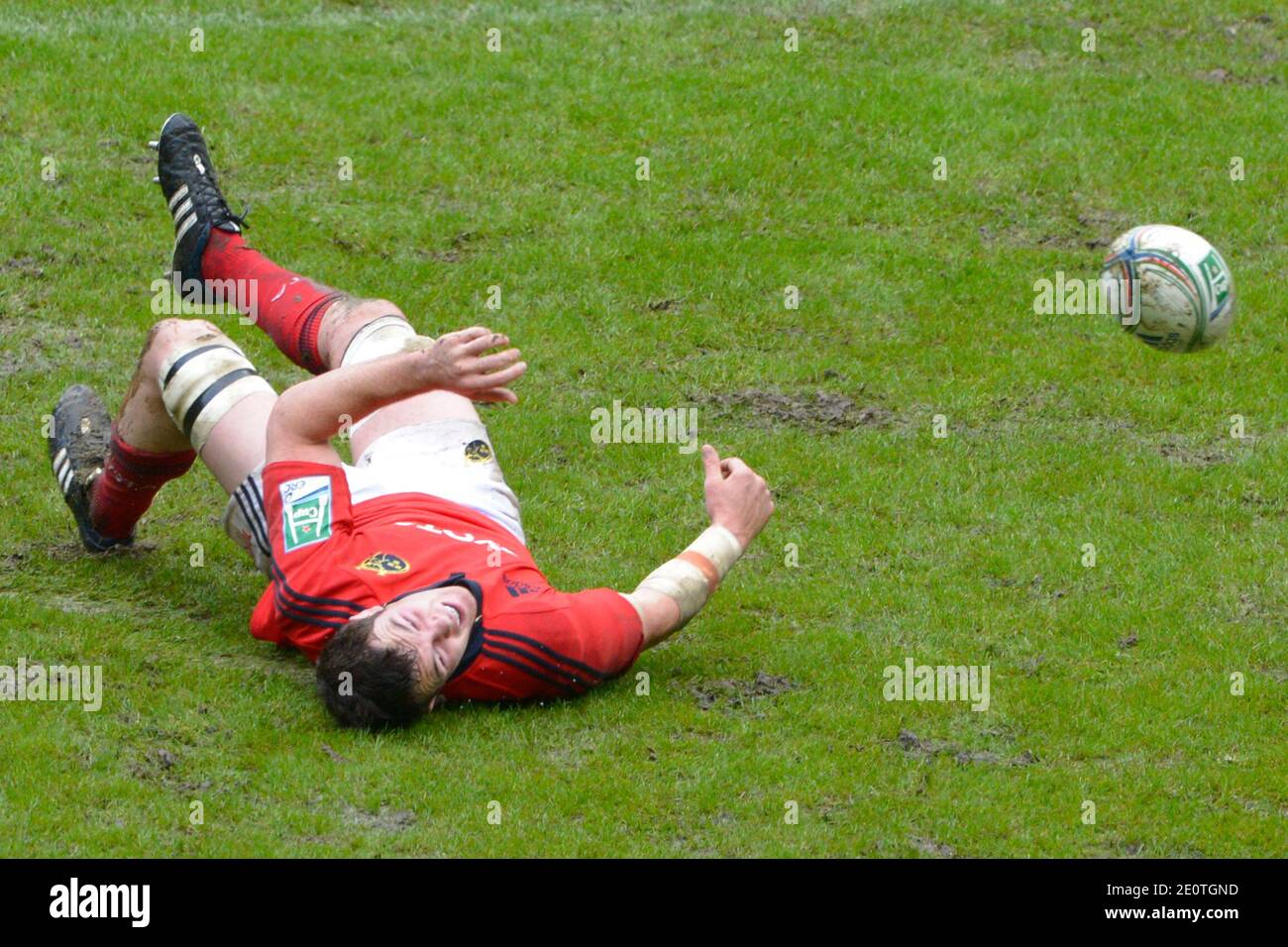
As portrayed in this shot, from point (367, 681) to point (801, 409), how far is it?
4.09m

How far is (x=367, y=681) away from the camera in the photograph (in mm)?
6398

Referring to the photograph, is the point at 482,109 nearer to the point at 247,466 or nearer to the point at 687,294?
the point at 687,294

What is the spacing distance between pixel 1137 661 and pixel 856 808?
1.74 m

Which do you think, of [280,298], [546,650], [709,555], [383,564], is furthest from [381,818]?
[280,298]

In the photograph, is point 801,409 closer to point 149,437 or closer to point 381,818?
point 149,437

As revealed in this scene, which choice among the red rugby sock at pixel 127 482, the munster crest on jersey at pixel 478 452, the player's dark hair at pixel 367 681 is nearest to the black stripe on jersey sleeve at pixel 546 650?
the player's dark hair at pixel 367 681

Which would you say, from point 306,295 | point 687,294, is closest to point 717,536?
point 306,295

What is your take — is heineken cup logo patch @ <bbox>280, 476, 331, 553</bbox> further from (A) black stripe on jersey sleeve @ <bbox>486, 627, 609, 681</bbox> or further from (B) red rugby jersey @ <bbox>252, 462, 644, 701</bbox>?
(A) black stripe on jersey sleeve @ <bbox>486, 627, 609, 681</bbox>

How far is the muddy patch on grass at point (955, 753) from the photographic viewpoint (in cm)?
656

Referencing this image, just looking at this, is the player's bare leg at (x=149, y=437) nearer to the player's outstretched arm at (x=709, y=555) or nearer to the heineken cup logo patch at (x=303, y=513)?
the heineken cup logo patch at (x=303, y=513)

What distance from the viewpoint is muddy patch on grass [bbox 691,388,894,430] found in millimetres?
9742

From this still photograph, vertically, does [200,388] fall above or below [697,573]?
above

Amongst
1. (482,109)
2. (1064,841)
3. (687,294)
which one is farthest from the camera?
(482,109)

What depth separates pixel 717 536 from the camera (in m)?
7.32
